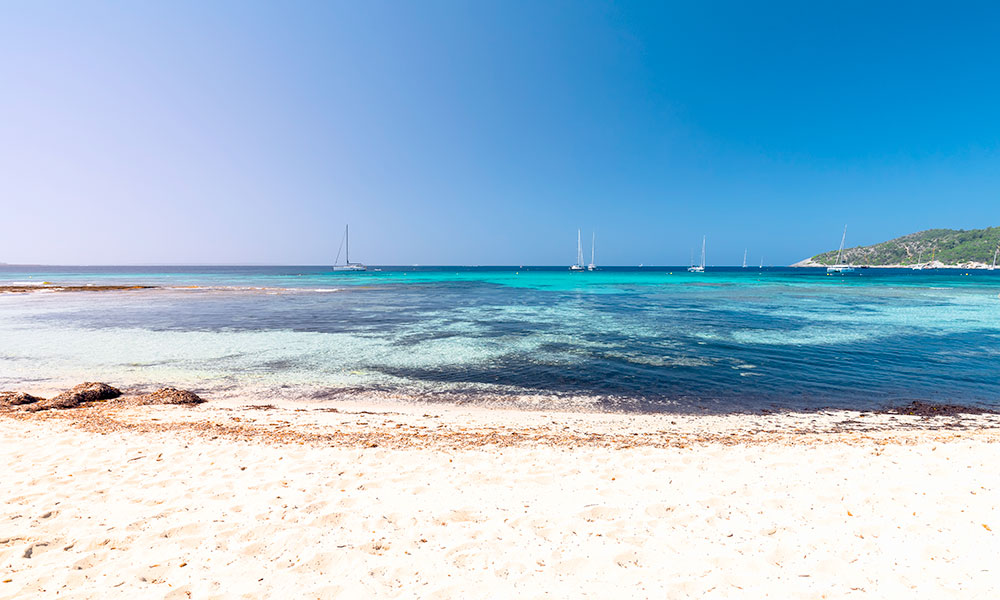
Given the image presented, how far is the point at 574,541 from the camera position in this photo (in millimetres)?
4613

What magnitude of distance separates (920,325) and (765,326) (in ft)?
31.7

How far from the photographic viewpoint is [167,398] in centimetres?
1068

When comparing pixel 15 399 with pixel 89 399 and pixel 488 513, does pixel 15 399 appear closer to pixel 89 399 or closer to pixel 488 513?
pixel 89 399

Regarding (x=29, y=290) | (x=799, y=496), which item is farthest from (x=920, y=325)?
(x=29, y=290)

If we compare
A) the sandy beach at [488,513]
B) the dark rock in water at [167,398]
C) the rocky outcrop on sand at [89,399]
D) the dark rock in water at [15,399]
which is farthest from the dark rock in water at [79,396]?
the sandy beach at [488,513]

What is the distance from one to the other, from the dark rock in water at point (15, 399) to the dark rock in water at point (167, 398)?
6.22 feet

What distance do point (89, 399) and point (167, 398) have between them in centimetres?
176

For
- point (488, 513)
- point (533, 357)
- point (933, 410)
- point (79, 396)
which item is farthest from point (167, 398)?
point (933, 410)

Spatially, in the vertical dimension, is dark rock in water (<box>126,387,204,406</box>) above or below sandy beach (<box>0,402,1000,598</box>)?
below

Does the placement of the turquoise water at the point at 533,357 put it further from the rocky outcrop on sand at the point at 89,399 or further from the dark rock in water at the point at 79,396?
the dark rock in water at the point at 79,396

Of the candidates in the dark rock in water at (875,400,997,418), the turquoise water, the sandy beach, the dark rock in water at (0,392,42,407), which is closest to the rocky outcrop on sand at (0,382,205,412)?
the dark rock in water at (0,392,42,407)

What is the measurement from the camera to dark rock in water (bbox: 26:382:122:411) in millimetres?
9727

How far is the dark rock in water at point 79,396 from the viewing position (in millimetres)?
9727

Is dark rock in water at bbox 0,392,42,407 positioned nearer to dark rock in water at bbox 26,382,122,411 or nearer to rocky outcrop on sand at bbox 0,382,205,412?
rocky outcrop on sand at bbox 0,382,205,412
